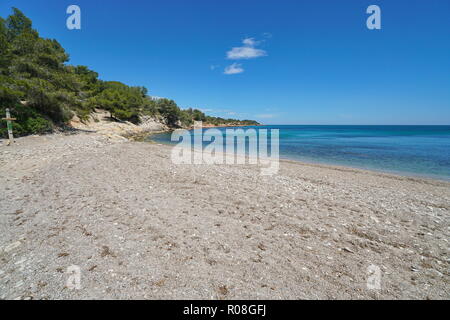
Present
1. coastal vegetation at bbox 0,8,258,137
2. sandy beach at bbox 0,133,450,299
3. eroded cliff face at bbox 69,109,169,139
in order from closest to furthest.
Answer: sandy beach at bbox 0,133,450,299
coastal vegetation at bbox 0,8,258,137
eroded cliff face at bbox 69,109,169,139

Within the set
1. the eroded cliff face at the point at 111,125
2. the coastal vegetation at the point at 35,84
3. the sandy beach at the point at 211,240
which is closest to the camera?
the sandy beach at the point at 211,240

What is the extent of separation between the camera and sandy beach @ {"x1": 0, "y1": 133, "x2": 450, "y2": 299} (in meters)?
3.11

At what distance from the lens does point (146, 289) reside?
2973mm

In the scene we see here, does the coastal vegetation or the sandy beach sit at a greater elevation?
the coastal vegetation

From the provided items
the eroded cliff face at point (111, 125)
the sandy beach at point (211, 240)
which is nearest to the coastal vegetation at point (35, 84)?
the eroded cliff face at point (111, 125)

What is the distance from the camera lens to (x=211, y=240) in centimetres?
438

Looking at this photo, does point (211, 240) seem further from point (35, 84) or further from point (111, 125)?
point (111, 125)

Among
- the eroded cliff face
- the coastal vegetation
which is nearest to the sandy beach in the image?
the coastal vegetation

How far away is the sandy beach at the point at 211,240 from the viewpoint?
10.2ft

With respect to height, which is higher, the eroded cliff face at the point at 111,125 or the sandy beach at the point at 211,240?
the eroded cliff face at the point at 111,125

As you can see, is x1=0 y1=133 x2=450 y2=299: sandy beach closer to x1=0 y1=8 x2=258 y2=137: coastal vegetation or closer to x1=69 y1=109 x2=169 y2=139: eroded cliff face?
x1=0 y1=8 x2=258 y2=137: coastal vegetation

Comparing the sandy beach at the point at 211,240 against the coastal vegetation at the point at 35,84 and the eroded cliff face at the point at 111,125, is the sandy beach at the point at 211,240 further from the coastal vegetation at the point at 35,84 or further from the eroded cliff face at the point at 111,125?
the eroded cliff face at the point at 111,125

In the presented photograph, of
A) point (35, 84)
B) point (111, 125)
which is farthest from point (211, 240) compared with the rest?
point (111, 125)
